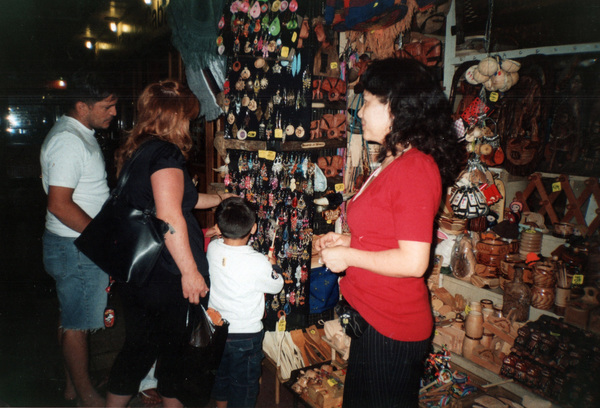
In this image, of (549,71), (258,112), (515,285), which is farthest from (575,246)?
(258,112)

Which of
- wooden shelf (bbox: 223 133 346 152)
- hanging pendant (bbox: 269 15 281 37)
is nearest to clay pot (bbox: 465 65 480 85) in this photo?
wooden shelf (bbox: 223 133 346 152)

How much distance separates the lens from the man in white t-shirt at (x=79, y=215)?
2.16 metres

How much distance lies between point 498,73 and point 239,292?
2309 millimetres

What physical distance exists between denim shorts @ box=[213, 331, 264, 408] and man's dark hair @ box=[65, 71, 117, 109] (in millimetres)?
1724

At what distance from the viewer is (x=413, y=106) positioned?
1.32 meters

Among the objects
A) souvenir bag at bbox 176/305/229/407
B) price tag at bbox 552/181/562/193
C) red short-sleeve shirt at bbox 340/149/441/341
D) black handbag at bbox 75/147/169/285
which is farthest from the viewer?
price tag at bbox 552/181/562/193

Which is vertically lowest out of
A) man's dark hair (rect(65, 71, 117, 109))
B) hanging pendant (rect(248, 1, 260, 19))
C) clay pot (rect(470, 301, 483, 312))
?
clay pot (rect(470, 301, 483, 312))

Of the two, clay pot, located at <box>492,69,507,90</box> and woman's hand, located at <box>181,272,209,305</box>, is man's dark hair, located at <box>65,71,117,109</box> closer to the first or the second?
woman's hand, located at <box>181,272,209,305</box>

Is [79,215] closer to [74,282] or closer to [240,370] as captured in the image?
[74,282]

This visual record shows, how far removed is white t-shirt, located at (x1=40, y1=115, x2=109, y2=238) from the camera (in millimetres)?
2113

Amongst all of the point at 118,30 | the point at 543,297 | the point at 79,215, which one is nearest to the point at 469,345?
the point at 543,297

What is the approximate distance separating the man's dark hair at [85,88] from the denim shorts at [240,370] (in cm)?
172

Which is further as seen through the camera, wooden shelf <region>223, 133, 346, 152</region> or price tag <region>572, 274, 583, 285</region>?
wooden shelf <region>223, 133, 346, 152</region>

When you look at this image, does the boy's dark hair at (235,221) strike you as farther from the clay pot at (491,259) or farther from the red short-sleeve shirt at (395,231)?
the clay pot at (491,259)
